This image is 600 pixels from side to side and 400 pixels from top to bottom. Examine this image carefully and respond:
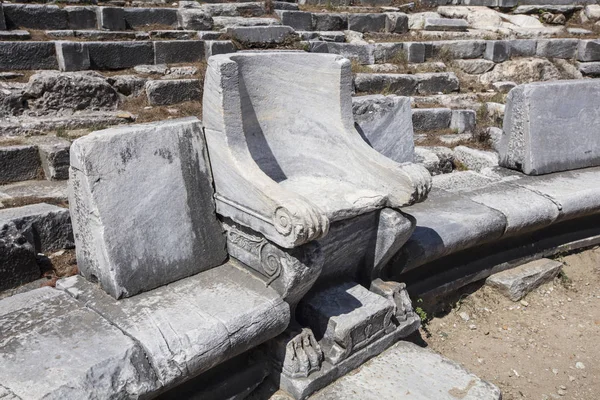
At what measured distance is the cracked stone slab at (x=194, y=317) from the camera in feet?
8.43

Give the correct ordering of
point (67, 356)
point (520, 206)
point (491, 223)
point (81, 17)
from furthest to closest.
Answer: point (81, 17)
point (520, 206)
point (491, 223)
point (67, 356)

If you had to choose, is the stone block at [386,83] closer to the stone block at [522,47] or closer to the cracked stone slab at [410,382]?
the stone block at [522,47]

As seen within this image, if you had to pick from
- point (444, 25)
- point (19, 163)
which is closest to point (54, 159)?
point (19, 163)

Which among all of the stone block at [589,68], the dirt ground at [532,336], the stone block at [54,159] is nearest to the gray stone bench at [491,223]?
the dirt ground at [532,336]

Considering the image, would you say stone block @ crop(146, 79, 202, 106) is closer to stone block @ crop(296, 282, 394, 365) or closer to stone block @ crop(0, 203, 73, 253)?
stone block @ crop(0, 203, 73, 253)

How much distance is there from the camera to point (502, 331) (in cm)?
439

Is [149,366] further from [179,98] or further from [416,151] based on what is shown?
[179,98]

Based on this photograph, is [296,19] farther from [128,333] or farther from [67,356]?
[67,356]

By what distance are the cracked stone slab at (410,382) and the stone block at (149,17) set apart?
8034 millimetres

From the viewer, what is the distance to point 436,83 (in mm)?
9719

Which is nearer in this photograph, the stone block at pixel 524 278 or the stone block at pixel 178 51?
the stone block at pixel 524 278

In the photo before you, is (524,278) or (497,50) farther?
(497,50)

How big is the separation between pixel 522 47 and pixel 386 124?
8179mm

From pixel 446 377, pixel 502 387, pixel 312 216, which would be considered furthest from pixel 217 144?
pixel 502 387
